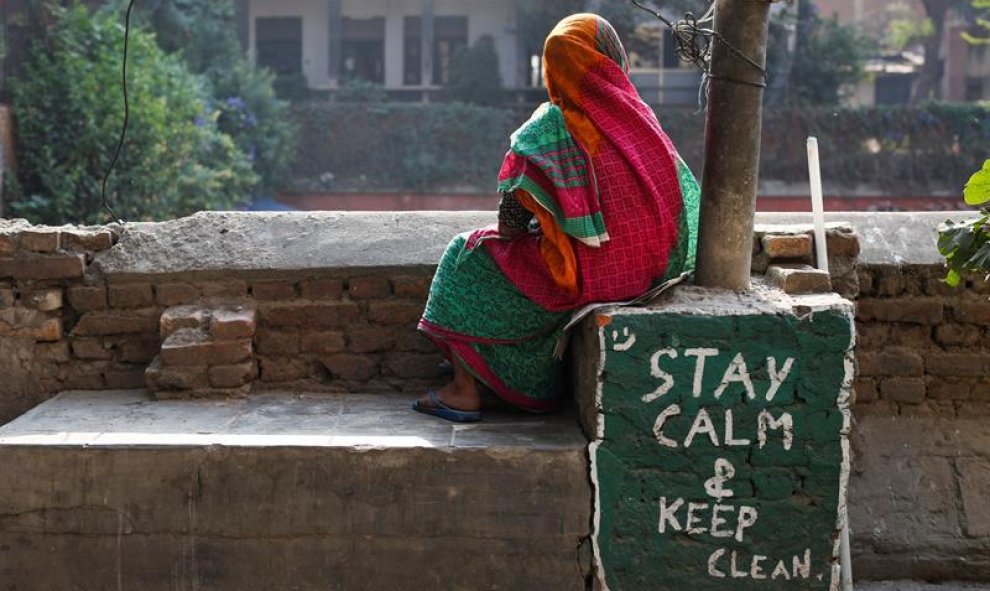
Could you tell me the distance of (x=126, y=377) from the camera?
12.2 ft

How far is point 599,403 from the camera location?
3055 millimetres

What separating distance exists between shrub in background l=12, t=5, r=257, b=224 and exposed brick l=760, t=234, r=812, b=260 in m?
12.1

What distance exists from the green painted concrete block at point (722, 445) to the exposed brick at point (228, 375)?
3.85ft

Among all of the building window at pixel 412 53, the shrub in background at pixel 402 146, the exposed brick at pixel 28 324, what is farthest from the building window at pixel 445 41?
the exposed brick at pixel 28 324

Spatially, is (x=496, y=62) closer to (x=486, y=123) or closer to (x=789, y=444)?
(x=486, y=123)

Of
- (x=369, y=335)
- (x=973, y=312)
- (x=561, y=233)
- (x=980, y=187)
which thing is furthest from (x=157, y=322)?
(x=973, y=312)

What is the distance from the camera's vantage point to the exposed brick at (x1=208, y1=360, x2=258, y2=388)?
3561mm

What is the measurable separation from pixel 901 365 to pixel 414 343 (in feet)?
5.13

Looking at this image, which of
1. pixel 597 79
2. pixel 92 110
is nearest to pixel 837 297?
pixel 597 79

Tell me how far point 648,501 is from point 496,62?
22.9m

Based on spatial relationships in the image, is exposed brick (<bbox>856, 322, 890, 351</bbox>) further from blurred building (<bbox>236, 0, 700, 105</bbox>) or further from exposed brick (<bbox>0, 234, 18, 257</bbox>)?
blurred building (<bbox>236, 0, 700, 105</bbox>)

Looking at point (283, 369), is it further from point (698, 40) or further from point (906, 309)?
point (906, 309)

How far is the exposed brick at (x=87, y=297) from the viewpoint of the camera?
3.69m

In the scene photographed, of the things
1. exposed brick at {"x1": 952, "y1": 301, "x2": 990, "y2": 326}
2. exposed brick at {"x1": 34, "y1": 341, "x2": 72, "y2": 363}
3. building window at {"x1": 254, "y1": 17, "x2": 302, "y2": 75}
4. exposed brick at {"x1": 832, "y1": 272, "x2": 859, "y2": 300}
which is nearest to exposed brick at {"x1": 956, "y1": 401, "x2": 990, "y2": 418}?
exposed brick at {"x1": 952, "y1": 301, "x2": 990, "y2": 326}
